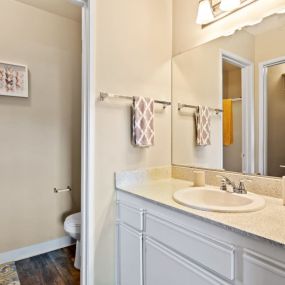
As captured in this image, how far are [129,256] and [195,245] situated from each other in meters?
0.59

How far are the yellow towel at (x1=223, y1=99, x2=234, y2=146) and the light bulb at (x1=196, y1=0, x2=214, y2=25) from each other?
59 centimetres

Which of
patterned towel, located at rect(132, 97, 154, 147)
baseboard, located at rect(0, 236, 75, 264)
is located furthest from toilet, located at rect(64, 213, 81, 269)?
patterned towel, located at rect(132, 97, 154, 147)

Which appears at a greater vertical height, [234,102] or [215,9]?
[215,9]

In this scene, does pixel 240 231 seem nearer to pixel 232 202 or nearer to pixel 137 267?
pixel 232 202

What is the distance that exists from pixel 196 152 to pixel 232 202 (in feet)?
1.86

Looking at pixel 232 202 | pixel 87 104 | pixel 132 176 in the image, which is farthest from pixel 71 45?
pixel 232 202

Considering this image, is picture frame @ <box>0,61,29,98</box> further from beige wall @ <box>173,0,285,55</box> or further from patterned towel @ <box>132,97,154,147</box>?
beige wall @ <box>173,0,285,55</box>

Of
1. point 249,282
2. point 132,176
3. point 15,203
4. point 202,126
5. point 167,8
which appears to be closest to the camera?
point 249,282

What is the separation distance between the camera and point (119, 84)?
5.24ft

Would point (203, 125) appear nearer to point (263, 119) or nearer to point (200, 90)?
point (200, 90)

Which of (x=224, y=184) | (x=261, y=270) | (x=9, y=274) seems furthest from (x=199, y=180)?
(x=9, y=274)

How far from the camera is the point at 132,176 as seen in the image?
64.6 inches

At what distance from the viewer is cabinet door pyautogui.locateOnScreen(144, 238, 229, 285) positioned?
1.00m

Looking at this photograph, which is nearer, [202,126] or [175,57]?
[202,126]
